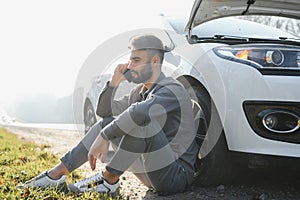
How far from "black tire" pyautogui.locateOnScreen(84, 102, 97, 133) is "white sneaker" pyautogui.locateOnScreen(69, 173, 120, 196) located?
→ 6.97 ft

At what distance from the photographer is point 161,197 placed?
2.56 metres

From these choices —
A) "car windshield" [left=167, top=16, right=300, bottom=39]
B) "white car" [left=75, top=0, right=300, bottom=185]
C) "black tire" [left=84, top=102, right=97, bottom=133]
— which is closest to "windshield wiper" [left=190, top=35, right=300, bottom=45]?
"white car" [left=75, top=0, right=300, bottom=185]

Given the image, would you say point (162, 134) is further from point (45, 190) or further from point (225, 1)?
point (225, 1)

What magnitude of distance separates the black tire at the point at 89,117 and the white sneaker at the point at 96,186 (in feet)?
6.97

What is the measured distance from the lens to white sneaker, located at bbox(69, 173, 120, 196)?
2.41m

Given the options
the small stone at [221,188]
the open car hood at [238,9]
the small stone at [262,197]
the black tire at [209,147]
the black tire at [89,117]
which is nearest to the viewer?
the small stone at [262,197]

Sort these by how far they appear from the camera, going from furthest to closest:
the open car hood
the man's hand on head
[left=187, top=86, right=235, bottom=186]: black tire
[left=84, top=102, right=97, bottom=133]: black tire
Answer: [left=84, top=102, right=97, bottom=133]: black tire < the open car hood < the man's hand on head < [left=187, top=86, right=235, bottom=186]: black tire

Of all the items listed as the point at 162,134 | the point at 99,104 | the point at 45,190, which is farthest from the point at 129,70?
the point at 45,190

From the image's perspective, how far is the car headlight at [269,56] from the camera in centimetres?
237

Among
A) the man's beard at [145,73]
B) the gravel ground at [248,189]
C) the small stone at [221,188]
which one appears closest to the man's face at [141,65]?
the man's beard at [145,73]

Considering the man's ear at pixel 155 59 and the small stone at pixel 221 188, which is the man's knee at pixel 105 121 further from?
the small stone at pixel 221 188

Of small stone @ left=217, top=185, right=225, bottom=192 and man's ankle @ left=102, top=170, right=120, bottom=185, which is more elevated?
man's ankle @ left=102, top=170, right=120, bottom=185

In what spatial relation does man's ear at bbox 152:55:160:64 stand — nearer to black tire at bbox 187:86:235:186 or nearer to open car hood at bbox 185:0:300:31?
black tire at bbox 187:86:235:186

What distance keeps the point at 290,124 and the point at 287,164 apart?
0.24 metres
